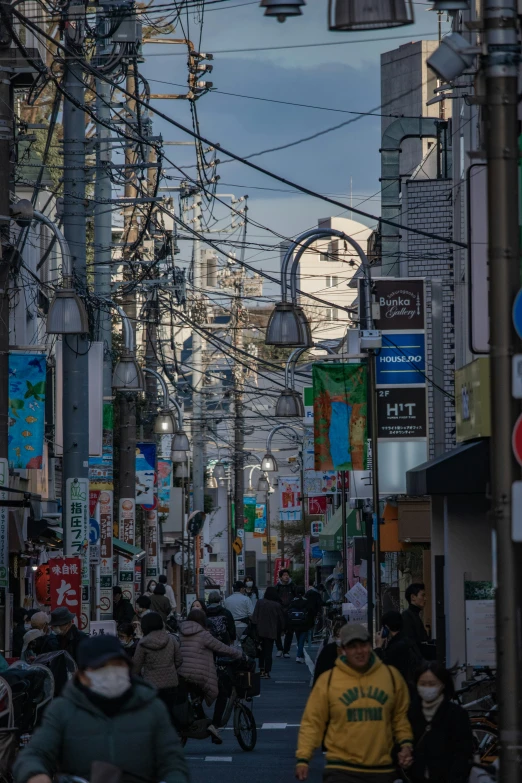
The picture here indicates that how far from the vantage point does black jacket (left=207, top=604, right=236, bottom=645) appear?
957 inches

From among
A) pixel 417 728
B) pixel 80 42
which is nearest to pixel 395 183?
pixel 80 42

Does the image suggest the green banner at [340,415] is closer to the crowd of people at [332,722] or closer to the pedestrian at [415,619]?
the pedestrian at [415,619]

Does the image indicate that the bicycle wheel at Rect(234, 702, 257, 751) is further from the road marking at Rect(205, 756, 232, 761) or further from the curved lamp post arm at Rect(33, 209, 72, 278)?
the curved lamp post arm at Rect(33, 209, 72, 278)

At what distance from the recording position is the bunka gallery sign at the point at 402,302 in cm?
2736

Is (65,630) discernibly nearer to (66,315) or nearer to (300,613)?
(66,315)

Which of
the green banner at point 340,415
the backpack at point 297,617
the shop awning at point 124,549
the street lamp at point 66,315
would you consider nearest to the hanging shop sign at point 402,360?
the green banner at point 340,415

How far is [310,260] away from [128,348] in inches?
3540

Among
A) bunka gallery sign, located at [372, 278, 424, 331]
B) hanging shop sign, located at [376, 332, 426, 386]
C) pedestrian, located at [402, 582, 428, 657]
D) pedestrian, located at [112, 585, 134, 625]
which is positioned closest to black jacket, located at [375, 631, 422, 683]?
pedestrian, located at [402, 582, 428, 657]

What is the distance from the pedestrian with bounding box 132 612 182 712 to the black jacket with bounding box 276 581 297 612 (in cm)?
2352

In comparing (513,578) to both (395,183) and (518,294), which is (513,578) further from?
(395,183)

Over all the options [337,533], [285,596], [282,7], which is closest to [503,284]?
[282,7]

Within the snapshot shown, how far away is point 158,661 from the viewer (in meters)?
17.3

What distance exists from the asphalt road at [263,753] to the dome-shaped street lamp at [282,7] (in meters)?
8.62

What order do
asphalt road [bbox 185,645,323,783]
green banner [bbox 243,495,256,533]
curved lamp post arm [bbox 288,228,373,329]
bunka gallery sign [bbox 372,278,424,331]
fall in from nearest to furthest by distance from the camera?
asphalt road [bbox 185,645,323,783] → curved lamp post arm [bbox 288,228,373,329] → bunka gallery sign [bbox 372,278,424,331] → green banner [bbox 243,495,256,533]
